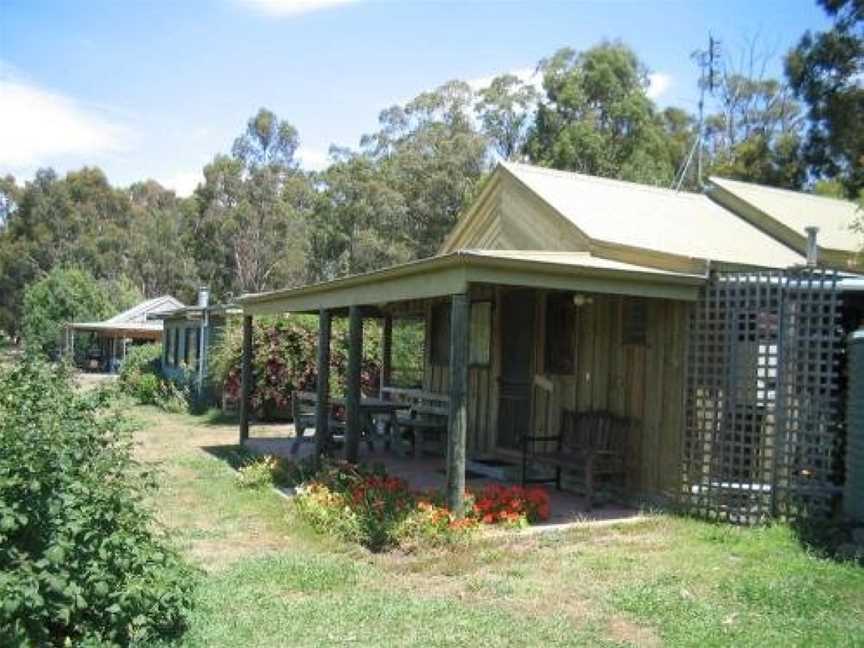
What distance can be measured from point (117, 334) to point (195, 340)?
19590mm

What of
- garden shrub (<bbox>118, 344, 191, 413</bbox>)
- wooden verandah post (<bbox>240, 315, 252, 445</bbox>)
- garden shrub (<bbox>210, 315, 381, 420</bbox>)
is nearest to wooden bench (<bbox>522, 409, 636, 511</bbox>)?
wooden verandah post (<bbox>240, 315, 252, 445</bbox>)

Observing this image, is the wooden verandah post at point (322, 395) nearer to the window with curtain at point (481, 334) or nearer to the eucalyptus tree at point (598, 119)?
the window with curtain at point (481, 334)

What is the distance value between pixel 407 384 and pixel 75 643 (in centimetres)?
1414

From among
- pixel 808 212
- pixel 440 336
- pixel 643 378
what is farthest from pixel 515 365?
pixel 808 212

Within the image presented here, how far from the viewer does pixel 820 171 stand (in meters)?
24.7

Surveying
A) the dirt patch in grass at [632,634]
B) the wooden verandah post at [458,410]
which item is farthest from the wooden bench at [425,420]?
the dirt patch in grass at [632,634]

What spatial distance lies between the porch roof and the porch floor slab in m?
2.36

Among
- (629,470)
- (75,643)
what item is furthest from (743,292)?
(75,643)

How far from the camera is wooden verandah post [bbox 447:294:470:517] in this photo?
7832 millimetres

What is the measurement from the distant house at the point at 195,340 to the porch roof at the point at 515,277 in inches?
450

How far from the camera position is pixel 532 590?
6281 millimetres

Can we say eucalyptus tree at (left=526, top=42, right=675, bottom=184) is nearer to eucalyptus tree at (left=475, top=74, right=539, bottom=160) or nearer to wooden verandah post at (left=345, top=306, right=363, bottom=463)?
eucalyptus tree at (left=475, top=74, right=539, bottom=160)

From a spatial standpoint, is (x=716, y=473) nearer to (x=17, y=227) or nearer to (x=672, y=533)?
(x=672, y=533)

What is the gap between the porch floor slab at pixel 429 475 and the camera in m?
8.81
